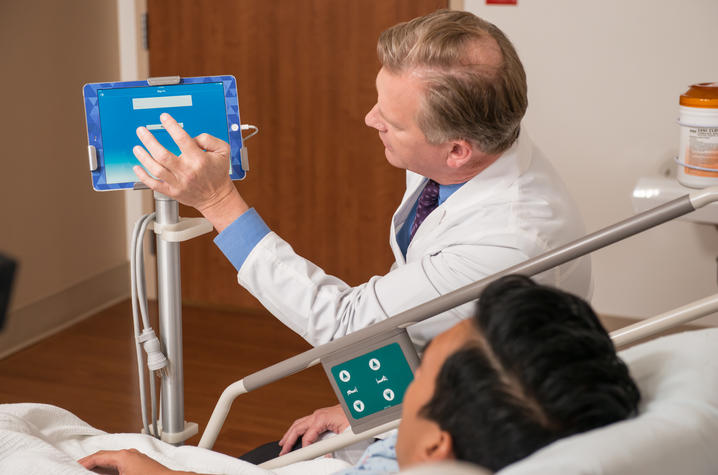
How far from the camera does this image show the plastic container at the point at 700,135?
2.03 metres

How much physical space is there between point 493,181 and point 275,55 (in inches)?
73.8

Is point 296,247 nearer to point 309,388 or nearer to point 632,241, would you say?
point 309,388

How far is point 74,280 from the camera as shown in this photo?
126 inches

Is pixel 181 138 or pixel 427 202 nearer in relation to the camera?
pixel 181 138

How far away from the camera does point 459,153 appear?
4.52ft

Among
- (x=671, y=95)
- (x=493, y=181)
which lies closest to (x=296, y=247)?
(x=671, y=95)

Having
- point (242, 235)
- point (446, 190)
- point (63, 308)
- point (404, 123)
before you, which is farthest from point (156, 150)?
point (63, 308)

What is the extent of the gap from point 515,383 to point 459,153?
690 millimetres

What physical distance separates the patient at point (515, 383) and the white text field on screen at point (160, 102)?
660 mm

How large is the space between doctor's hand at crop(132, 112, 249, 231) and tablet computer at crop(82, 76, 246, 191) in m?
0.03

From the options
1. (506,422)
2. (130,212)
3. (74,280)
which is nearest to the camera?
(506,422)

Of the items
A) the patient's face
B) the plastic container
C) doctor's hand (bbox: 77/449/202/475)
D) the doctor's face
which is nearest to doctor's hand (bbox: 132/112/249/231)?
the doctor's face

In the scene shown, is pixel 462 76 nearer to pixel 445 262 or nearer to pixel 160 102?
pixel 445 262

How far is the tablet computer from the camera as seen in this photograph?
50.4 inches
